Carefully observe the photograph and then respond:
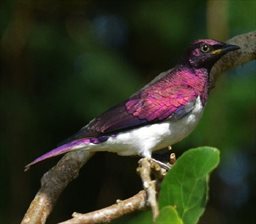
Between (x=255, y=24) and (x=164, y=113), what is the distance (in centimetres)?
161

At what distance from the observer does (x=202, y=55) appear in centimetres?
332

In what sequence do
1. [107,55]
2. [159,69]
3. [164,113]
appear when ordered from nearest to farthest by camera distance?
[164,113] → [107,55] → [159,69]

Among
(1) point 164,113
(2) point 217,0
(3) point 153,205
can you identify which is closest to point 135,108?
(1) point 164,113

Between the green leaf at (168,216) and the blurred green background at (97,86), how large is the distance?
8.51 ft

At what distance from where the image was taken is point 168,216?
1600mm

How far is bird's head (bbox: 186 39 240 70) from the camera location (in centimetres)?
321

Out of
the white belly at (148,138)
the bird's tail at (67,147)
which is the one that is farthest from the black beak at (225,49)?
the bird's tail at (67,147)

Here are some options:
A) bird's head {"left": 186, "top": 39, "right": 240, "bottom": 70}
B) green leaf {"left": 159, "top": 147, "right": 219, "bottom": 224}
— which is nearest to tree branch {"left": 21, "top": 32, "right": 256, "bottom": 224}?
bird's head {"left": 186, "top": 39, "right": 240, "bottom": 70}

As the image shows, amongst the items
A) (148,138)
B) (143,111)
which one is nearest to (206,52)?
(143,111)

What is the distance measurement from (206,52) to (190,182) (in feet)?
5.42

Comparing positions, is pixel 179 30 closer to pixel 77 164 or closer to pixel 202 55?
pixel 202 55

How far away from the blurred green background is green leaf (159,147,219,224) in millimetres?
2467

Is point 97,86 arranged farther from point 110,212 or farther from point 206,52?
point 110,212

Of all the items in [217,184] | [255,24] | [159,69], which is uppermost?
[255,24]
